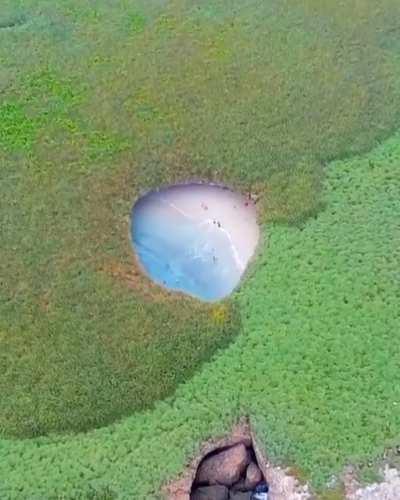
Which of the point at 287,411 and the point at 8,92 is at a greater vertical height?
the point at 8,92

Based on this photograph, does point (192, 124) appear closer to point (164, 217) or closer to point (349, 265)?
point (164, 217)

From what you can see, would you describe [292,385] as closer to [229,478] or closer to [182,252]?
[229,478]

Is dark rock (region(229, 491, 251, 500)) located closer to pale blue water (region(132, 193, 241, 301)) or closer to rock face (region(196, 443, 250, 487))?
rock face (region(196, 443, 250, 487))

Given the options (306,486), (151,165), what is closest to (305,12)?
(151,165)

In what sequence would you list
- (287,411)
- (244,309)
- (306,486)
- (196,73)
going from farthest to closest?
(196,73)
(244,309)
(287,411)
(306,486)

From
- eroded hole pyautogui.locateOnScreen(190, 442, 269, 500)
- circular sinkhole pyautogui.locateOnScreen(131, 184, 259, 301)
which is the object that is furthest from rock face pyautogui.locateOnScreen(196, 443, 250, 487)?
circular sinkhole pyautogui.locateOnScreen(131, 184, 259, 301)

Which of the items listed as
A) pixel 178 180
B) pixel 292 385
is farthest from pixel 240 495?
pixel 178 180

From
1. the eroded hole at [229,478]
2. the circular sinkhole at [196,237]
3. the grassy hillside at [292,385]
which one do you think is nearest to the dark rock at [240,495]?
the eroded hole at [229,478]
